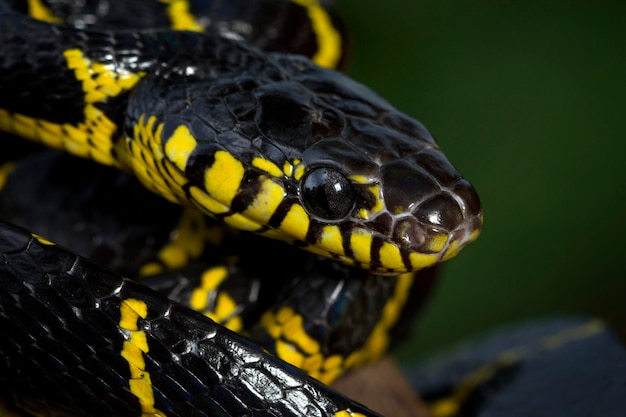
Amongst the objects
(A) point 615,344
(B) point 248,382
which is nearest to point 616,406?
(A) point 615,344

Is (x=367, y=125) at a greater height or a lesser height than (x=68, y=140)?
greater

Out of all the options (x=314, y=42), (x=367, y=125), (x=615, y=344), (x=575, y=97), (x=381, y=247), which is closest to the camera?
(x=381, y=247)

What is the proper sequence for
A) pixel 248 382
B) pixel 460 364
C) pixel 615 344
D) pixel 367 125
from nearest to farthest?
pixel 248 382
pixel 367 125
pixel 615 344
pixel 460 364

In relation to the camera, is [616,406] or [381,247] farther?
[616,406]

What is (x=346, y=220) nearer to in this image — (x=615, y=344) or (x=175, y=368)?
(x=175, y=368)

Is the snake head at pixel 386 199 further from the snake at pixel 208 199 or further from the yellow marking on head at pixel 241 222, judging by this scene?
the yellow marking on head at pixel 241 222

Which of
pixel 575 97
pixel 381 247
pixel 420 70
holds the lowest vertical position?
pixel 420 70

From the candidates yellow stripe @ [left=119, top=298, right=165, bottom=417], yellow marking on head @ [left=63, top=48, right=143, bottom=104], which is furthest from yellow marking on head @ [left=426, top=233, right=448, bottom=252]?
yellow marking on head @ [left=63, top=48, right=143, bottom=104]
